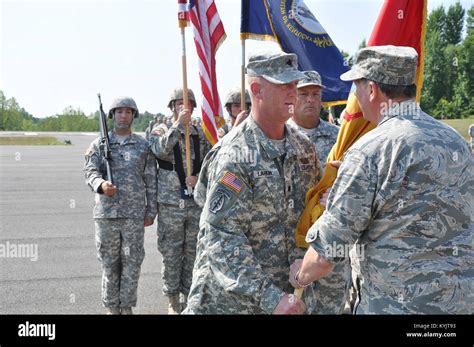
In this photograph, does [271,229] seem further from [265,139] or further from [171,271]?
[171,271]

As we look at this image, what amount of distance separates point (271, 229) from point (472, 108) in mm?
50558

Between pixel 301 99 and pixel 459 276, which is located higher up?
pixel 301 99

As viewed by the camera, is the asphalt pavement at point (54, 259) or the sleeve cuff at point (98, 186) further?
the asphalt pavement at point (54, 259)

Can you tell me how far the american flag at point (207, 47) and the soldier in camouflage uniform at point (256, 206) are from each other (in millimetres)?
2369

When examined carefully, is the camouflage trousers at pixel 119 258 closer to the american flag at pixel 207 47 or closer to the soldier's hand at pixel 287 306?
the american flag at pixel 207 47

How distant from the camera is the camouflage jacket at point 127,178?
5.18m

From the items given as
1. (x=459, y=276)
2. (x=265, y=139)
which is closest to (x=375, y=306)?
(x=459, y=276)

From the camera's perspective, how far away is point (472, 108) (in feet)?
158

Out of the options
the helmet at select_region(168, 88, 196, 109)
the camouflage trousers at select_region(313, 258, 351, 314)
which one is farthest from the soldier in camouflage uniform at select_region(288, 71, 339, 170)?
the camouflage trousers at select_region(313, 258, 351, 314)

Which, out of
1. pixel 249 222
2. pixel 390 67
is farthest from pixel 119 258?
pixel 390 67

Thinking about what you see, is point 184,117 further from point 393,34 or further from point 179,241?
point 393,34

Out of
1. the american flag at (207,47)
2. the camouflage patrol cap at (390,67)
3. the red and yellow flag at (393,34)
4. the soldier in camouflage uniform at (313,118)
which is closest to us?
the camouflage patrol cap at (390,67)

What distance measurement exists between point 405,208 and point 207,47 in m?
3.50

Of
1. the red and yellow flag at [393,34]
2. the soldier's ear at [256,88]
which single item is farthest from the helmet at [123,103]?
the soldier's ear at [256,88]
